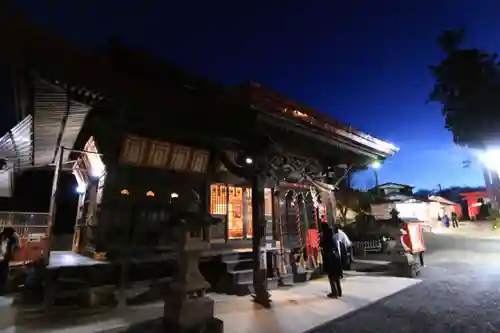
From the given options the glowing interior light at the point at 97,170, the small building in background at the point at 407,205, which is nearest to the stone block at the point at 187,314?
the glowing interior light at the point at 97,170

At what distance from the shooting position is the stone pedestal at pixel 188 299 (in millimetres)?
5875

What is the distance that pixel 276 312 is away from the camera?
7590mm

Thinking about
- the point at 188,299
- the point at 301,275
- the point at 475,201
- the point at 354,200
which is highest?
the point at 475,201

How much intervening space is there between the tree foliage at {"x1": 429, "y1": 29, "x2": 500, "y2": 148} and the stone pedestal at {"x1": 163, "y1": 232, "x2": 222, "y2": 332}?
30.9 feet

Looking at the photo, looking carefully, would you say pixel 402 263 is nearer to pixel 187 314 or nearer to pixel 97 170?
pixel 187 314

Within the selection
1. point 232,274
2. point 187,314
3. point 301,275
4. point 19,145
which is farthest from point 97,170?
point 301,275

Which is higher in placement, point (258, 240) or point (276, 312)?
point (258, 240)

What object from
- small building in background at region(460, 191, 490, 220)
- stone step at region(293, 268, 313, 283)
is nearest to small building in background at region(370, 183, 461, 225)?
small building in background at region(460, 191, 490, 220)

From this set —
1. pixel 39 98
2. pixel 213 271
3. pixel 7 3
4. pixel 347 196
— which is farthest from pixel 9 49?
pixel 347 196

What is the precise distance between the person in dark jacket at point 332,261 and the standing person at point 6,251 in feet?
34.6

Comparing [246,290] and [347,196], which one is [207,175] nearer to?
[246,290]

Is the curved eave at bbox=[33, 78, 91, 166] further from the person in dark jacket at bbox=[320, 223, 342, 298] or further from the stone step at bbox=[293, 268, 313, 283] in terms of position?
the stone step at bbox=[293, 268, 313, 283]

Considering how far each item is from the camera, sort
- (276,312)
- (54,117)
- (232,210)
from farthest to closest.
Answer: (232,210) < (276,312) < (54,117)

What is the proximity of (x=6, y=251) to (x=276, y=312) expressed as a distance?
9.34 meters
